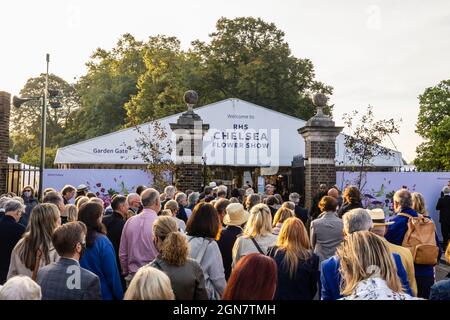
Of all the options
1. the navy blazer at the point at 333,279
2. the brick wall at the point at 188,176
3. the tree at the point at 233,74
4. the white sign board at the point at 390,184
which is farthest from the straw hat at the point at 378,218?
the tree at the point at 233,74

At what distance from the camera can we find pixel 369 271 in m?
3.27

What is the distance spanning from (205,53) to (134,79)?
22.5 ft

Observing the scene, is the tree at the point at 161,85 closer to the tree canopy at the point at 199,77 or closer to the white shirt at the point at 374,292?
the tree canopy at the point at 199,77

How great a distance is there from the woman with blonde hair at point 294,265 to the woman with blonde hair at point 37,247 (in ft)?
7.10

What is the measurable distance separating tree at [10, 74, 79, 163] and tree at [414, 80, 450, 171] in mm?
35668

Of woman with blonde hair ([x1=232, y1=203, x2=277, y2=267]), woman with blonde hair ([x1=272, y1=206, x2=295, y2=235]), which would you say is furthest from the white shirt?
woman with blonde hair ([x1=272, y1=206, x2=295, y2=235])

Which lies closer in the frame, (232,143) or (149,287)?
(149,287)

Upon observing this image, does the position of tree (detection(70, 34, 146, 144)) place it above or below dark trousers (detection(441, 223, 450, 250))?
above

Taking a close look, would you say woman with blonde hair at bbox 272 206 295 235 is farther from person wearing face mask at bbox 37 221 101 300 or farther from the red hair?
the red hair

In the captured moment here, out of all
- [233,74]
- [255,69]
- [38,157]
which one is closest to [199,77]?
[233,74]

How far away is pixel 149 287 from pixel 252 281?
640 millimetres

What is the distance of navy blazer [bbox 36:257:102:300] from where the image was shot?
3797 millimetres

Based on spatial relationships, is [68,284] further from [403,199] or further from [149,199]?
[403,199]
